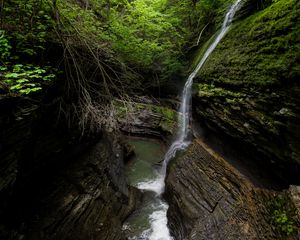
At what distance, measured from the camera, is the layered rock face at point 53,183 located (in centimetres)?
298

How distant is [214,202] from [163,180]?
2.85 meters

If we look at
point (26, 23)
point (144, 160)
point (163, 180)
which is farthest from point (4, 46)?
point (144, 160)

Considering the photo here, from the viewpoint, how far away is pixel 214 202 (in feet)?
18.3

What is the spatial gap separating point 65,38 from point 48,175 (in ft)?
8.66

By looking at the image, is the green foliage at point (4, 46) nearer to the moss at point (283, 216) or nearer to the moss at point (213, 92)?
the moss at point (213, 92)

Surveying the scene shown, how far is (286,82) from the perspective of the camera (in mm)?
4426

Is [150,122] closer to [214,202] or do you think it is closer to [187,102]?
[187,102]

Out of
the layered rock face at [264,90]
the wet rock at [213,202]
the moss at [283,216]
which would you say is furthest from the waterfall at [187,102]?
the moss at [283,216]

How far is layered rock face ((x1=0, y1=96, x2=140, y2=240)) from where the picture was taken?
117 inches

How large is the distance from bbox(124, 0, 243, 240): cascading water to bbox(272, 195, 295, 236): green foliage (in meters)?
2.86

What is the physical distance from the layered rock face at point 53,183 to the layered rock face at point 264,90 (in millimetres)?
3759

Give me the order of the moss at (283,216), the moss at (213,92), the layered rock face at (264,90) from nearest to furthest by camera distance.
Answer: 1. the moss at (283,216)
2. the layered rock face at (264,90)
3. the moss at (213,92)

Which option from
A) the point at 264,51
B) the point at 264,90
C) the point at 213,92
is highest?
the point at 264,51

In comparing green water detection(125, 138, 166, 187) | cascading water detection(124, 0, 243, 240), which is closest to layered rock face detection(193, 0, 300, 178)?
cascading water detection(124, 0, 243, 240)
